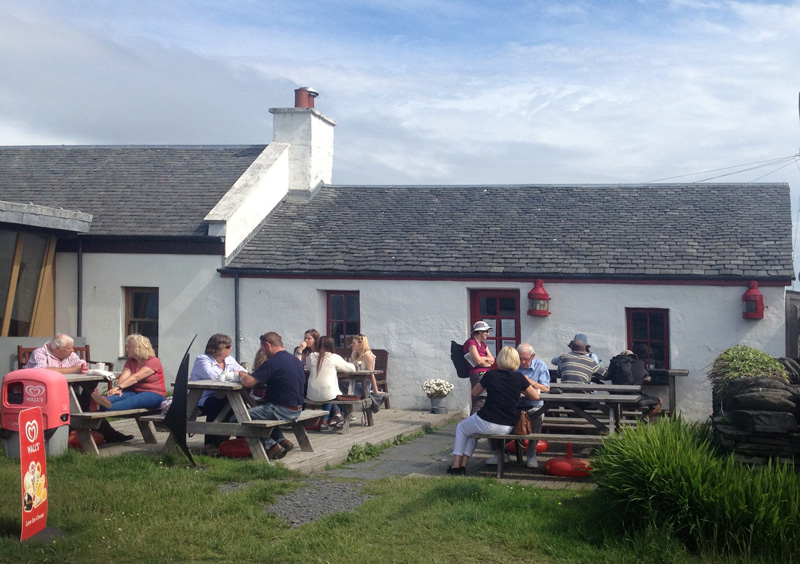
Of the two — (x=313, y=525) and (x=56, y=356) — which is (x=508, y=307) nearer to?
(x=56, y=356)

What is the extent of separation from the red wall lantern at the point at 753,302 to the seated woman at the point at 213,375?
8.71m

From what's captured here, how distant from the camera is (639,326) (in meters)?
15.1

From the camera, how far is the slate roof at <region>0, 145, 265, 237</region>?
17062 millimetres

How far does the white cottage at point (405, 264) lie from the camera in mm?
14648

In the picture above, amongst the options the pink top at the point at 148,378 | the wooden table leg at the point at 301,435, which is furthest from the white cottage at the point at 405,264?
the wooden table leg at the point at 301,435

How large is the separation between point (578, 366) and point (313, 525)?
5.97m

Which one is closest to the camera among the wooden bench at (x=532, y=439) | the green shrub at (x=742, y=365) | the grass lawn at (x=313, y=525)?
the grass lawn at (x=313, y=525)

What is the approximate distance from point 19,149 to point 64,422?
14480 mm

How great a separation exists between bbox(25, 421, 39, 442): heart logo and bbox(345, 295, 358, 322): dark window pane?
10.3m

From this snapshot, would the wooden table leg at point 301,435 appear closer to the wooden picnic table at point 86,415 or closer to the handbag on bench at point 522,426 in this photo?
the wooden picnic table at point 86,415

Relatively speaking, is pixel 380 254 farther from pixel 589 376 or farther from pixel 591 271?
pixel 589 376

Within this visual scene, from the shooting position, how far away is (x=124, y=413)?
953 cm

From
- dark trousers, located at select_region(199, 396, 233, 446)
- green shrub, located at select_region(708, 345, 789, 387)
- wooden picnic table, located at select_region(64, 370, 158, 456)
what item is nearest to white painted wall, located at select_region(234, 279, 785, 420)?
green shrub, located at select_region(708, 345, 789, 387)

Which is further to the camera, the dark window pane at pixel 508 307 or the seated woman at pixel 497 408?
the dark window pane at pixel 508 307
